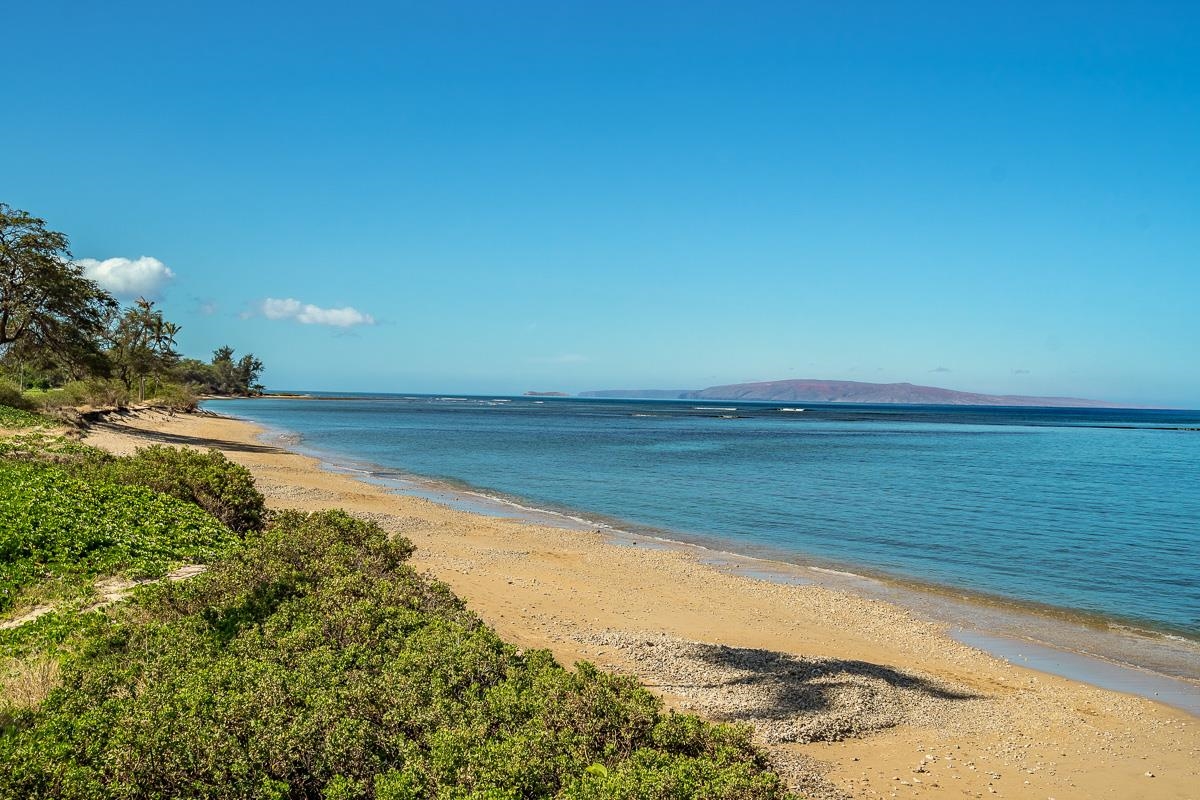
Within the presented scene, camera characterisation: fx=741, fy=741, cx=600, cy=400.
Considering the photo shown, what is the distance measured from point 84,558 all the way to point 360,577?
4.12 metres

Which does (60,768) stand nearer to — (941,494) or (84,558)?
(84,558)

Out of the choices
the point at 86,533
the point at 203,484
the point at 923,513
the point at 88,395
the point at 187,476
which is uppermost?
the point at 88,395

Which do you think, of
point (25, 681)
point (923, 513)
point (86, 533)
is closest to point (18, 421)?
point (86, 533)

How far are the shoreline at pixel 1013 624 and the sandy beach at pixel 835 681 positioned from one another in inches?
25.9

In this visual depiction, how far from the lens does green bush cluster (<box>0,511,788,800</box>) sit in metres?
4.63

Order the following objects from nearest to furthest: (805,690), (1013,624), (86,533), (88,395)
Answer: (805,690) < (86,533) < (1013,624) < (88,395)

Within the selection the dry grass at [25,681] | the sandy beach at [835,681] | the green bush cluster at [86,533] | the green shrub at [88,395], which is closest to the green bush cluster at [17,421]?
the green bush cluster at [86,533]

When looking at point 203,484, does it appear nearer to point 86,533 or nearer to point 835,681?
point 86,533

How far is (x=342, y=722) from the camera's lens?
5.27 m

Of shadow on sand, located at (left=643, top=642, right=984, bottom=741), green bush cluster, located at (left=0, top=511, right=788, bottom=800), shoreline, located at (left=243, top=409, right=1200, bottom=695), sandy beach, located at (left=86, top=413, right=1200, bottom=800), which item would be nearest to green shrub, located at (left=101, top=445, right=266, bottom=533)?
sandy beach, located at (left=86, top=413, right=1200, bottom=800)

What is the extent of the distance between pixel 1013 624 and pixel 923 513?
43.8 feet

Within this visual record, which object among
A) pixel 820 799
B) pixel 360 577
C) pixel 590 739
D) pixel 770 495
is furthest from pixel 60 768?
pixel 770 495

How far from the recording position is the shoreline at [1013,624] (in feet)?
37.2

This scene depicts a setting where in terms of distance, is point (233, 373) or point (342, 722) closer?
point (342, 722)
